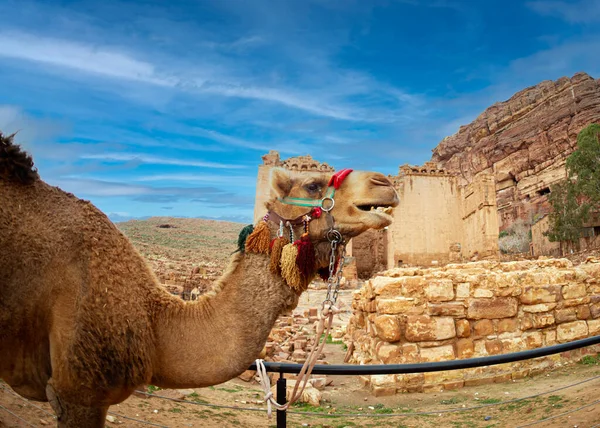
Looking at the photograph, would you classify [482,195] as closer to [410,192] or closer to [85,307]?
[410,192]

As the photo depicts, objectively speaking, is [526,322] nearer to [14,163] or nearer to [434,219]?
[14,163]

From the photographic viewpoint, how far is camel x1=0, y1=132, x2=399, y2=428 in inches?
91.2

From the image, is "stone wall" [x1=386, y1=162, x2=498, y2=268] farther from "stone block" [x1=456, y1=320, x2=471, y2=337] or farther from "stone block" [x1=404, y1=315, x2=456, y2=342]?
"stone block" [x1=404, y1=315, x2=456, y2=342]

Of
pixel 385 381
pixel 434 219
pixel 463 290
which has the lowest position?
pixel 385 381

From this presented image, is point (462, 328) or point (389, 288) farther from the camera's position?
point (389, 288)

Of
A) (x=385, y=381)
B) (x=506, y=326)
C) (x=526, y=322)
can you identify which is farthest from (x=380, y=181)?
(x=526, y=322)

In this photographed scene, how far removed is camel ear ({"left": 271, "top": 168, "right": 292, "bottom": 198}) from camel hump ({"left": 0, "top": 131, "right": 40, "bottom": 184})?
1417mm

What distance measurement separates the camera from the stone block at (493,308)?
26.7 ft

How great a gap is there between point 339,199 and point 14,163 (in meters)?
1.89

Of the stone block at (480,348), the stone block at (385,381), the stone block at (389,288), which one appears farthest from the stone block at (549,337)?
the stone block at (385,381)

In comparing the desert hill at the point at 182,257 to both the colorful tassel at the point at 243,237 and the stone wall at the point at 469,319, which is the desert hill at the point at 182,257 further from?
the stone wall at the point at 469,319

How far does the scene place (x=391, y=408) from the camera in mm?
6801

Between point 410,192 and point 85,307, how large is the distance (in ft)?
102

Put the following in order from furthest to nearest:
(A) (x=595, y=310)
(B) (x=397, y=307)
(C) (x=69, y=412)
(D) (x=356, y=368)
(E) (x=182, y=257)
A: 1. (E) (x=182, y=257)
2. (A) (x=595, y=310)
3. (B) (x=397, y=307)
4. (D) (x=356, y=368)
5. (C) (x=69, y=412)
